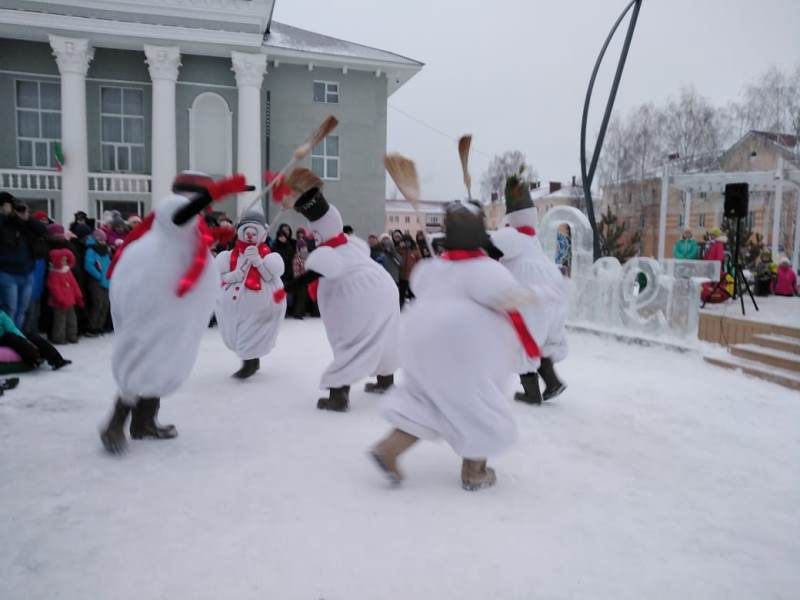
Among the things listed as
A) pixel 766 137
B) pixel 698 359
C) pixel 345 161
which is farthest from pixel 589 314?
pixel 766 137

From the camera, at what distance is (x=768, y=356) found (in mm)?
6363

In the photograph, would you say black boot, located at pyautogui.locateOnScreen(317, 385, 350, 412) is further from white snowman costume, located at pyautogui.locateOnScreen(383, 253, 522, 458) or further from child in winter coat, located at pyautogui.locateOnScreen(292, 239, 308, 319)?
child in winter coat, located at pyautogui.locateOnScreen(292, 239, 308, 319)

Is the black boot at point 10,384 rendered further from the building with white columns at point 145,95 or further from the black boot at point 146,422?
the building with white columns at point 145,95

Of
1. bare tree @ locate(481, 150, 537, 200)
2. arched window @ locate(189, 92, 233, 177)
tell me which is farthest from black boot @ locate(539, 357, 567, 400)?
bare tree @ locate(481, 150, 537, 200)

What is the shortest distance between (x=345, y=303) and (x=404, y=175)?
1.30m

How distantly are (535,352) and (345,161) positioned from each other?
17.2 m

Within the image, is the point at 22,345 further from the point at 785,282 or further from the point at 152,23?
the point at 785,282

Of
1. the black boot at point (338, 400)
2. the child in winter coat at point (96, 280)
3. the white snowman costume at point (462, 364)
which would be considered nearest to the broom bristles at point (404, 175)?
the white snowman costume at point (462, 364)

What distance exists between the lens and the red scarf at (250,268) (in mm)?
5430

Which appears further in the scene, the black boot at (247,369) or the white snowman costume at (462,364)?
the black boot at (247,369)

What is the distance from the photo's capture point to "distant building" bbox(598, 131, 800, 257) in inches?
924

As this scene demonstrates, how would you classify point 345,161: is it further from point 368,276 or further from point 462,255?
point 462,255

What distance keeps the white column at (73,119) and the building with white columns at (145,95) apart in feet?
0.09

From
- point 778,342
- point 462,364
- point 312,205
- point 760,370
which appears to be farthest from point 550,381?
point 778,342
